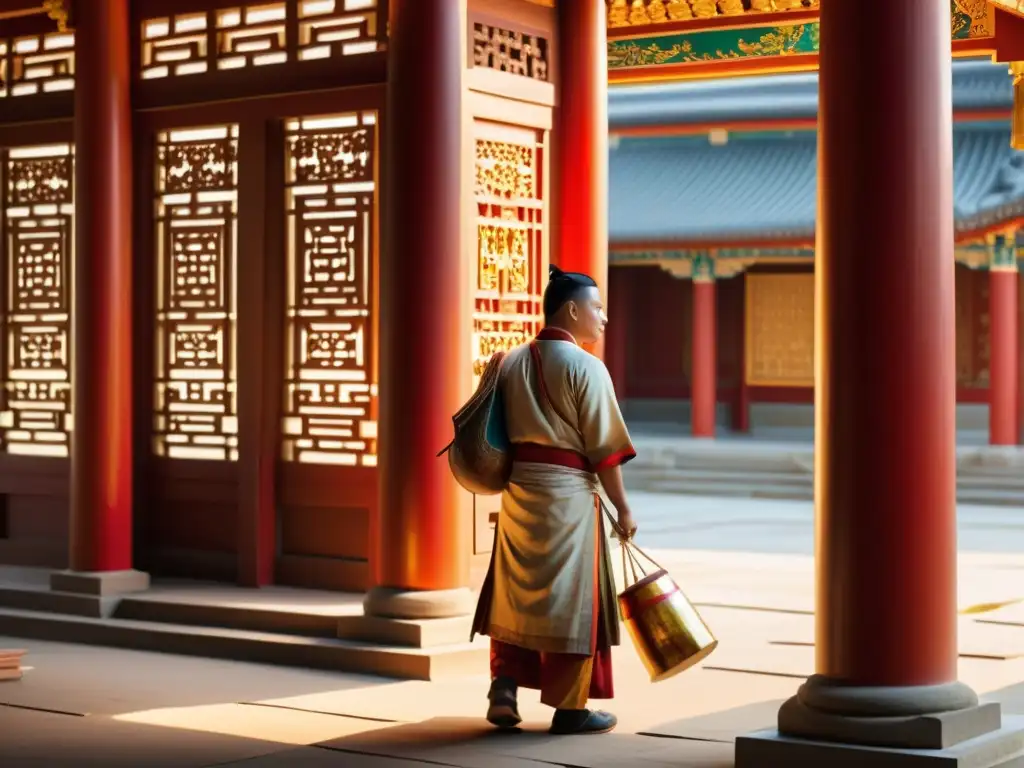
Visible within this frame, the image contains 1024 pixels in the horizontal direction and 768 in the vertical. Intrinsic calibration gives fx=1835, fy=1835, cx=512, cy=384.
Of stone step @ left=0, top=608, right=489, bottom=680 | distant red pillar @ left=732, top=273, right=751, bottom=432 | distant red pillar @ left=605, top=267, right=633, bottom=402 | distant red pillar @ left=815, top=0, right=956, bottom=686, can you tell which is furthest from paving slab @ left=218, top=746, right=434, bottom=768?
distant red pillar @ left=605, top=267, right=633, bottom=402

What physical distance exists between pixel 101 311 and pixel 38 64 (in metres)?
1.62

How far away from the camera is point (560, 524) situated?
5.76 meters

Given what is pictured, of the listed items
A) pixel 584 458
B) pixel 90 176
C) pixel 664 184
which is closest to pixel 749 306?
pixel 664 184

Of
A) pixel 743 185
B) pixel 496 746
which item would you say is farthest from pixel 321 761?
pixel 743 185

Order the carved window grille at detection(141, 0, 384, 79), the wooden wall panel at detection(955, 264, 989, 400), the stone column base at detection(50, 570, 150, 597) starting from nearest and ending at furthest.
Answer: the carved window grille at detection(141, 0, 384, 79)
the stone column base at detection(50, 570, 150, 597)
the wooden wall panel at detection(955, 264, 989, 400)

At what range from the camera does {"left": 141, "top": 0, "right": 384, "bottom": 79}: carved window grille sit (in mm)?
8227

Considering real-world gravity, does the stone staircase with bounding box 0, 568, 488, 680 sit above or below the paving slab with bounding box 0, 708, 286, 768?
above

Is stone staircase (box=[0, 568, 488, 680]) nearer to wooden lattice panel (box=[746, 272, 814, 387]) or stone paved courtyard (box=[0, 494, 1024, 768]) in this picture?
stone paved courtyard (box=[0, 494, 1024, 768])

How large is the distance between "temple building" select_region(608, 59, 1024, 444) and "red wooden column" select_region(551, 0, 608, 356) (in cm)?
1418

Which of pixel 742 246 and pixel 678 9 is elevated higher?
pixel 678 9

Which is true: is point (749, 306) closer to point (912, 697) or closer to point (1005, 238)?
point (1005, 238)

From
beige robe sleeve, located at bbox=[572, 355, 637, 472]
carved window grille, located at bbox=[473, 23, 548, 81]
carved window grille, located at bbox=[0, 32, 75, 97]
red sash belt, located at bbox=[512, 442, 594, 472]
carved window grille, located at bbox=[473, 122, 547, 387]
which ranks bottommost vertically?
red sash belt, located at bbox=[512, 442, 594, 472]

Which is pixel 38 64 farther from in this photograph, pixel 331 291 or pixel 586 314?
pixel 586 314

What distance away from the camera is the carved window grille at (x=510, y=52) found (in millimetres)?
8078
